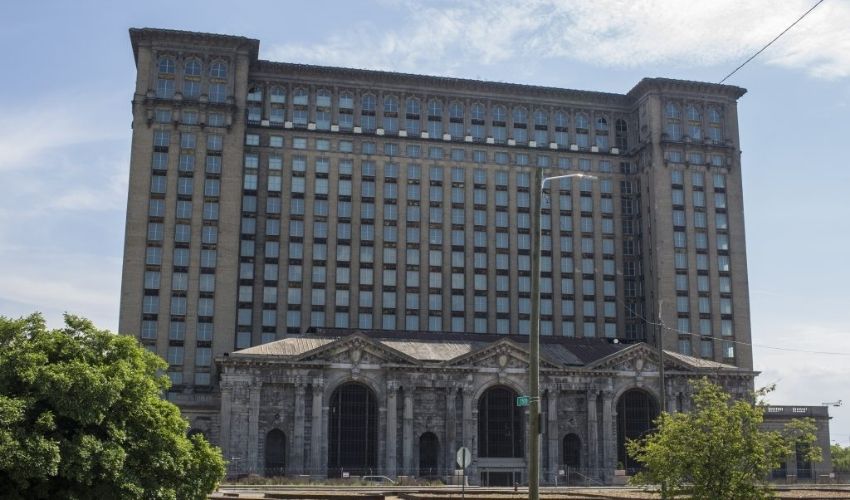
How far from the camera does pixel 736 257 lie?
412ft

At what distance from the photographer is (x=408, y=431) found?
96.7 metres

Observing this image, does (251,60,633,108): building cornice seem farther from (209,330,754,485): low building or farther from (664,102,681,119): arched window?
(209,330,754,485): low building

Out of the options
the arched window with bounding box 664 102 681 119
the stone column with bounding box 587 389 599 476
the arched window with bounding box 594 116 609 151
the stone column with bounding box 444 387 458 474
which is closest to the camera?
the stone column with bounding box 444 387 458 474

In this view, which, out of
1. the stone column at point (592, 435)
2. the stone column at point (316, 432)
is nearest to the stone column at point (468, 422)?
the stone column at point (592, 435)

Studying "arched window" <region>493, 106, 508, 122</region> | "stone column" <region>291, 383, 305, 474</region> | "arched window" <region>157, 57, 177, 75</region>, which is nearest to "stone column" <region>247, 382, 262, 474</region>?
"stone column" <region>291, 383, 305, 474</region>

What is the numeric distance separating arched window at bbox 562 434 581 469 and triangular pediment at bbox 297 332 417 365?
19375 mm

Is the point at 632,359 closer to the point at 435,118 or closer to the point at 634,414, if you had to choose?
the point at 634,414

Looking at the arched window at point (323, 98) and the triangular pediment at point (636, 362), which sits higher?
the arched window at point (323, 98)

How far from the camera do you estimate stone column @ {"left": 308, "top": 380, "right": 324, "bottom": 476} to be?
94062 mm

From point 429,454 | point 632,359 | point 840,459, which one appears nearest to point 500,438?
point 429,454

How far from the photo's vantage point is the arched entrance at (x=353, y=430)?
9569cm

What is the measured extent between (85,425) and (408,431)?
195ft

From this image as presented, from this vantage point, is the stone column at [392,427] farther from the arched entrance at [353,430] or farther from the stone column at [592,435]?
the stone column at [592,435]

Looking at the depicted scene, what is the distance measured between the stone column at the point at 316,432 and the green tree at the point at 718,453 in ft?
198
